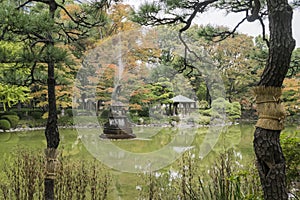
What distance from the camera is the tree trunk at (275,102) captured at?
39.4 inches

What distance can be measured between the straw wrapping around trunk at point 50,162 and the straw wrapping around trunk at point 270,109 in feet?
4.74

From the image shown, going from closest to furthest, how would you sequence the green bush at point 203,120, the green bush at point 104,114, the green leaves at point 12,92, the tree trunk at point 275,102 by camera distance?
the tree trunk at point 275,102 → the green leaves at point 12,92 → the green bush at point 104,114 → the green bush at point 203,120

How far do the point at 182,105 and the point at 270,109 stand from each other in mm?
4119

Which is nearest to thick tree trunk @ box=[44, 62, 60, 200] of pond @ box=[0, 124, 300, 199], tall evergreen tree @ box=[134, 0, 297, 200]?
pond @ box=[0, 124, 300, 199]

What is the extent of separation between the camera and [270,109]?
1036mm

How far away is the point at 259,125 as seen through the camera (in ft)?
3.43

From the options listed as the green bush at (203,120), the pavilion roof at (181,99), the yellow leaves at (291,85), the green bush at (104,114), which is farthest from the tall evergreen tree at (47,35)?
the yellow leaves at (291,85)

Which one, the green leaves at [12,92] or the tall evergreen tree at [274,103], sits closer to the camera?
the tall evergreen tree at [274,103]

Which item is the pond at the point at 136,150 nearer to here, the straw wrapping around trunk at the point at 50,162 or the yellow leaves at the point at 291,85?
the straw wrapping around trunk at the point at 50,162

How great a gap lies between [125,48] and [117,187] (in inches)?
68.7

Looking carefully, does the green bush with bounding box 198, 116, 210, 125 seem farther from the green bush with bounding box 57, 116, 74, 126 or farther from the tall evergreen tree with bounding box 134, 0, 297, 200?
the green bush with bounding box 57, 116, 74, 126

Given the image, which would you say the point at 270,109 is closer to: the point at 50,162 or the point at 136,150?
the point at 50,162

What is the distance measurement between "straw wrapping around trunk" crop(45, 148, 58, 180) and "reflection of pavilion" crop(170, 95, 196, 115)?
2.89 meters

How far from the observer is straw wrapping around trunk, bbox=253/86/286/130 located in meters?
1.02
